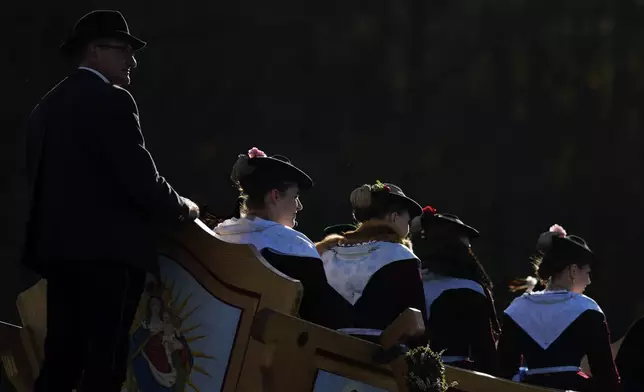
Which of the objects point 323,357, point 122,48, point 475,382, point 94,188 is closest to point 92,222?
point 94,188

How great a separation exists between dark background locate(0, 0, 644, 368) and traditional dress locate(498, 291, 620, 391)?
21.7ft

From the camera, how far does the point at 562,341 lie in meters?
5.37

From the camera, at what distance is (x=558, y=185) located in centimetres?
1316

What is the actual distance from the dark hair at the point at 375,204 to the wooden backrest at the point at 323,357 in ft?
4.13

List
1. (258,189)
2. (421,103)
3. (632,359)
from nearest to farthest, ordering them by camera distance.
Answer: (258,189) < (632,359) < (421,103)

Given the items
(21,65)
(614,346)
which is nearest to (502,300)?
(21,65)

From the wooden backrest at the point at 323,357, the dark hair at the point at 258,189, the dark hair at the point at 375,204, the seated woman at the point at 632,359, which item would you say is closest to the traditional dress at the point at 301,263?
the dark hair at the point at 258,189

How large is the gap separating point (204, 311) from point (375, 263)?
1.31 m

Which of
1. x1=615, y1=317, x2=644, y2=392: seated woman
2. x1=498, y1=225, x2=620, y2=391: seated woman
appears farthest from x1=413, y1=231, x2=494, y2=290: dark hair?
x1=615, y1=317, x2=644, y2=392: seated woman

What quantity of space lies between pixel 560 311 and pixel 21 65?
24.8 ft

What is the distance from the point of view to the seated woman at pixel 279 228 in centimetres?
435

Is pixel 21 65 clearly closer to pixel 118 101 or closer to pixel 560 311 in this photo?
pixel 560 311

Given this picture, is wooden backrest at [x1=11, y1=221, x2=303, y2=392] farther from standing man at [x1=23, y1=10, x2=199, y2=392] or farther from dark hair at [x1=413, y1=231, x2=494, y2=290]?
dark hair at [x1=413, y1=231, x2=494, y2=290]

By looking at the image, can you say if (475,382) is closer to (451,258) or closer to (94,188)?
(451,258)
